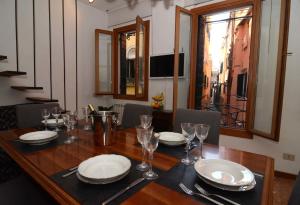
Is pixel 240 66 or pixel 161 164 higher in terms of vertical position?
pixel 240 66

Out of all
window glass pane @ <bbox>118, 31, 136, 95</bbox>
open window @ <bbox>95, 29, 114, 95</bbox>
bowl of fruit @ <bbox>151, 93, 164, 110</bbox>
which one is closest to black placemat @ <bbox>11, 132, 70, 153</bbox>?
bowl of fruit @ <bbox>151, 93, 164, 110</bbox>

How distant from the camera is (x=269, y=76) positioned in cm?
237

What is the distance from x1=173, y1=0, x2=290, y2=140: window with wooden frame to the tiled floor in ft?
1.84

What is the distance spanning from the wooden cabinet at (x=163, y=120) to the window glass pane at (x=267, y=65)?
3.91 ft

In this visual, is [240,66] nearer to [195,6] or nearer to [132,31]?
[195,6]

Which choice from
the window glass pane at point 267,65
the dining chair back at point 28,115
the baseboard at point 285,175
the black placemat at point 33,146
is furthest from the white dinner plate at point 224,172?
the baseboard at point 285,175

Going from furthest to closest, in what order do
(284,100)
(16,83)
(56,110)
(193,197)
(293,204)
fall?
(16,83) → (284,100) → (56,110) → (193,197) → (293,204)

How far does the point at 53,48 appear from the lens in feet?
10.9

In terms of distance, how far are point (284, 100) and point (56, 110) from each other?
264cm

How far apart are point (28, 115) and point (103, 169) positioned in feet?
4.91

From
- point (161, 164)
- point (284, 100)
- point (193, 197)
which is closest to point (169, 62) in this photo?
point (284, 100)

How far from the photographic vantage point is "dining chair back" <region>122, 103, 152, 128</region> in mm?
1953

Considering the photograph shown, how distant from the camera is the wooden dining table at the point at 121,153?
27.1 inches

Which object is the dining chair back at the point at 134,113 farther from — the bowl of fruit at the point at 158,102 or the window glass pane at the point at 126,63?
the window glass pane at the point at 126,63
